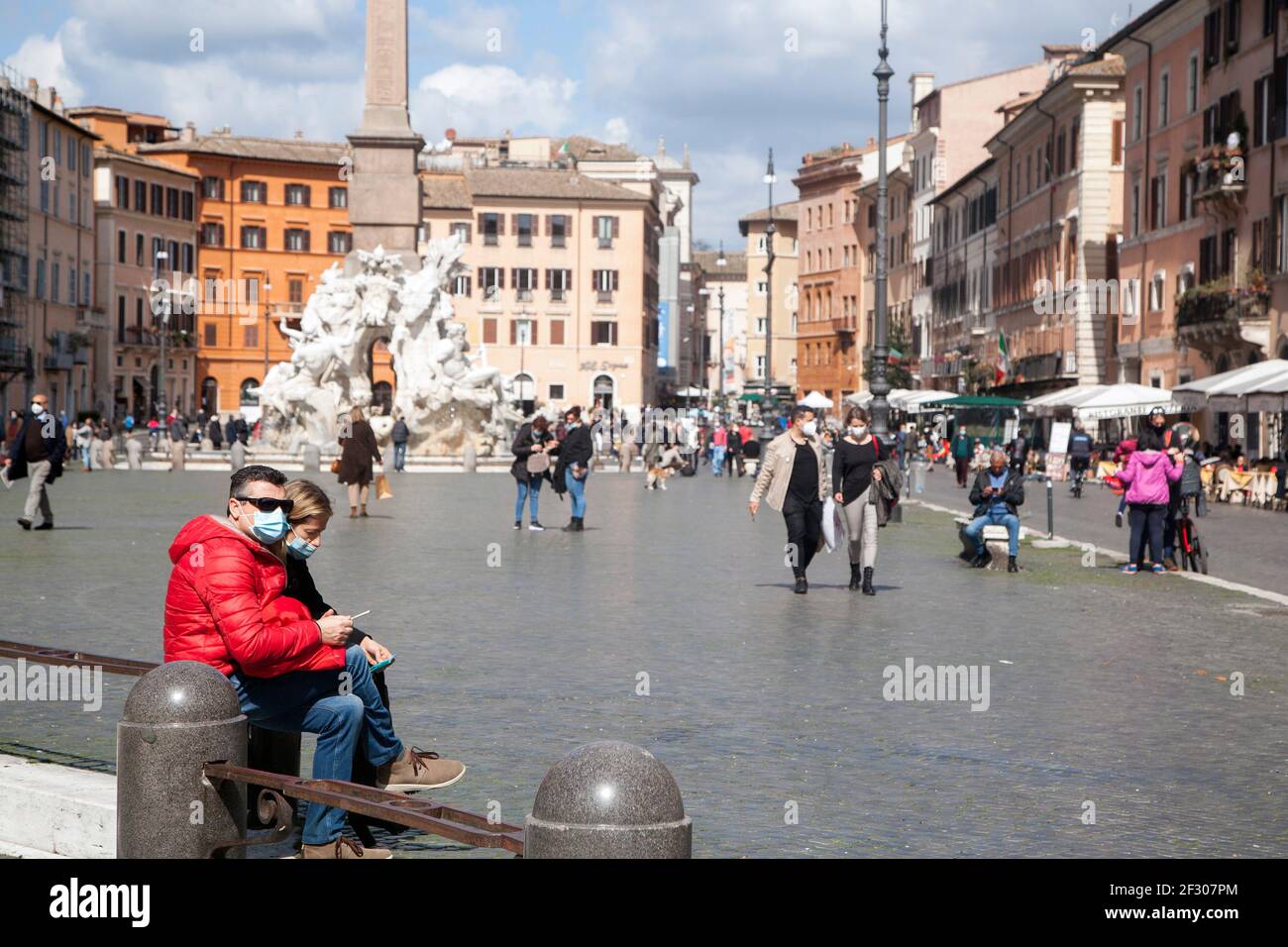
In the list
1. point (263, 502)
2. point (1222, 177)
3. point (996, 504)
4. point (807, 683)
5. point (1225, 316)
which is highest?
point (1222, 177)

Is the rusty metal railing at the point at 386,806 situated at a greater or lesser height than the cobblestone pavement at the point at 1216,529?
greater

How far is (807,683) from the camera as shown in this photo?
10539 millimetres

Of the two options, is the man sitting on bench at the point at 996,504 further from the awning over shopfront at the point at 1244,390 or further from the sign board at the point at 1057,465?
the sign board at the point at 1057,465

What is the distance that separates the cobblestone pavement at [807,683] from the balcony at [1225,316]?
20.7m

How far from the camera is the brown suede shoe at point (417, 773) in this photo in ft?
23.2

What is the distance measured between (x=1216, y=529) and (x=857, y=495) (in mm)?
12114

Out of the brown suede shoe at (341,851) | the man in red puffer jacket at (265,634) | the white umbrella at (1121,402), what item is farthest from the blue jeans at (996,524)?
the white umbrella at (1121,402)

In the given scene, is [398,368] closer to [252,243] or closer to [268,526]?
[268,526]

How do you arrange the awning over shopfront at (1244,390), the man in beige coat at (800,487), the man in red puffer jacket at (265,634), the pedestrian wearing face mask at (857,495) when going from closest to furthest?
the man in red puffer jacket at (265,634)
the man in beige coat at (800,487)
the pedestrian wearing face mask at (857,495)
the awning over shopfront at (1244,390)

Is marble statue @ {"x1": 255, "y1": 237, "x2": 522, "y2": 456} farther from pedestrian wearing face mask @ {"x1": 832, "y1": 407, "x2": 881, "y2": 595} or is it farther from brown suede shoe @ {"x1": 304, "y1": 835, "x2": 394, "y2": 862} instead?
brown suede shoe @ {"x1": 304, "y1": 835, "x2": 394, "y2": 862}

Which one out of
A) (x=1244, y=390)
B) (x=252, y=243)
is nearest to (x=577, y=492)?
(x=1244, y=390)

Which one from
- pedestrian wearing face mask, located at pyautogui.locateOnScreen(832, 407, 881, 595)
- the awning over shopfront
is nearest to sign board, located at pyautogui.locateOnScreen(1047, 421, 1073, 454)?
the awning over shopfront

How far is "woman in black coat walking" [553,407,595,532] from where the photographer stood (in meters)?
24.0
